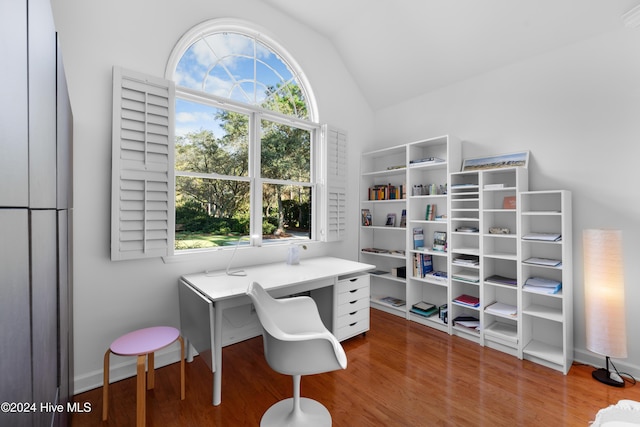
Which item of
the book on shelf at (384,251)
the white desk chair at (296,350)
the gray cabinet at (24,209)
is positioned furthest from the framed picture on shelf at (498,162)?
the gray cabinet at (24,209)

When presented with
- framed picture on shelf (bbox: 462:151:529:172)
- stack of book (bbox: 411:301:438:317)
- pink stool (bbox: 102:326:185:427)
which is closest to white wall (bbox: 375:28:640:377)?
framed picture on shelf (bbox: 462:151:529:172)

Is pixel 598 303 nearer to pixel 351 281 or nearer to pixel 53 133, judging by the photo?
pixel 351 281

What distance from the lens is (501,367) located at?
2445 mm

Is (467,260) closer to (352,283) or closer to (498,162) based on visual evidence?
(498,162)

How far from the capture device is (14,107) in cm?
58

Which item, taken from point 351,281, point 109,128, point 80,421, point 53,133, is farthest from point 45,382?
point 351,281

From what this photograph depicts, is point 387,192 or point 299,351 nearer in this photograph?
point 299,351

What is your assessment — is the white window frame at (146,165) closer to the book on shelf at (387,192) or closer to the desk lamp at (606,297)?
the book on shelf at (387,192)

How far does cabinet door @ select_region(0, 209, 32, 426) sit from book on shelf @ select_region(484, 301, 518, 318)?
10.5ft

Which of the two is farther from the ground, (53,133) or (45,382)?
(53,133)

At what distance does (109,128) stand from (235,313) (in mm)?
1933

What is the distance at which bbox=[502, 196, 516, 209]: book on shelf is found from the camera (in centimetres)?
280

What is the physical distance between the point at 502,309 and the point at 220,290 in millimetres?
2635

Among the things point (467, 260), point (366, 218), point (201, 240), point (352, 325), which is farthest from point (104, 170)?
point (467, 260)
